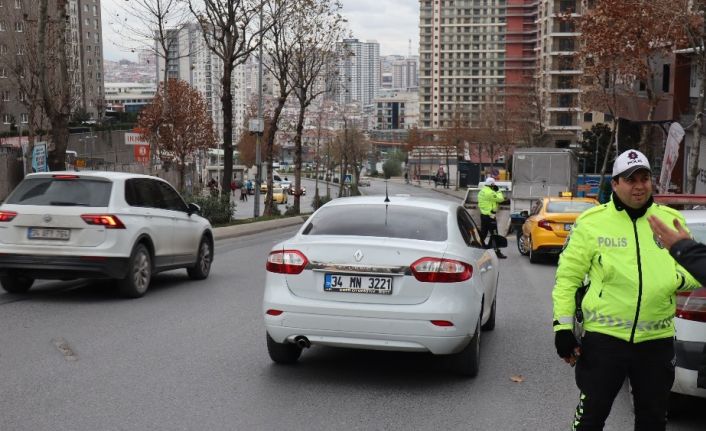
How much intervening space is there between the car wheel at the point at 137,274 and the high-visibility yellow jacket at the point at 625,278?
8000 millimetres

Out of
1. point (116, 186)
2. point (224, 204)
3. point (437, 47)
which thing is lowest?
point (224, 204)

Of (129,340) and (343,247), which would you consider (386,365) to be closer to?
(343,247)

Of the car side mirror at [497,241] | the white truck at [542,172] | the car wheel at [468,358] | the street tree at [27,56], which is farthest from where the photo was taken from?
the white truck at [542,172]

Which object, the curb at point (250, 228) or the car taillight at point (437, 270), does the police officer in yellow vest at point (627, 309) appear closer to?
the car taillight at point (437, 270)

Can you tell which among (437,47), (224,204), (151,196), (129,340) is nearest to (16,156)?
(224,204)

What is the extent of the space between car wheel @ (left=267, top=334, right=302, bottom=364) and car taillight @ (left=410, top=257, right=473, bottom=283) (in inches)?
57.4

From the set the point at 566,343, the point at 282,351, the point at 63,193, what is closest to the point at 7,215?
the point at 63,193

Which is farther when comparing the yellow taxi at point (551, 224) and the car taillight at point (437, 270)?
the yellow taxi at point (551, 224)

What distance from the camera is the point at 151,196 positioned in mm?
12539

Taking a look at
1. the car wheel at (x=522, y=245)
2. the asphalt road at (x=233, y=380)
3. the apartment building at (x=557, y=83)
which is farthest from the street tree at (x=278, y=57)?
the apartment building at (x=557, y=83)

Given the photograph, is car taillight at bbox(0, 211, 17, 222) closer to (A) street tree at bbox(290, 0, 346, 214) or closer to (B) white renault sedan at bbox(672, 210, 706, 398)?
(B) white renault sedan at bbox(672, 210, 706, 398)

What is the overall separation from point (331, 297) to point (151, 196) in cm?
614

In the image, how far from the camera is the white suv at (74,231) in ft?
36.1

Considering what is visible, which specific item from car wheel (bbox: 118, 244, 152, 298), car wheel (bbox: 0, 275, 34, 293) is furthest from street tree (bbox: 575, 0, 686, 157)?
car wheel (bbox: 0, 275, 34, 293)
